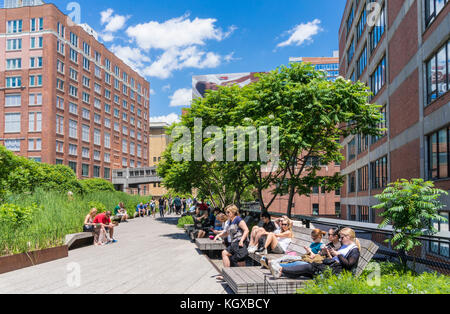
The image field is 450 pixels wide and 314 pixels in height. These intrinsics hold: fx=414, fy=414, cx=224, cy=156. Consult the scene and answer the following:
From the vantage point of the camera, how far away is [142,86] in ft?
328

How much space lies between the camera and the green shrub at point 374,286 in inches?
208

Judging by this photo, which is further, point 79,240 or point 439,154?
point 439,154

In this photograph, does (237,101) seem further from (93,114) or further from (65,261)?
(93,114)

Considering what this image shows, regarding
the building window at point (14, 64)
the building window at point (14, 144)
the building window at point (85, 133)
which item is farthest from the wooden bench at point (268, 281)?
the building window at point (85, 133)

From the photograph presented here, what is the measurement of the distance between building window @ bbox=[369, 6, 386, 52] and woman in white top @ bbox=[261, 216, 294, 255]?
20.1 meters

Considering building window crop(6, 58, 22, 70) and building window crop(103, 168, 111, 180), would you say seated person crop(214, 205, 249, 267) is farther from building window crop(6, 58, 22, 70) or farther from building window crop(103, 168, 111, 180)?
building window crop(103, 168, 111, 180)

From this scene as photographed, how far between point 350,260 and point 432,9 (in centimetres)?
1462

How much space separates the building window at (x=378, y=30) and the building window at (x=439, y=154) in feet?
35.6

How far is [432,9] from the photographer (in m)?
16.9

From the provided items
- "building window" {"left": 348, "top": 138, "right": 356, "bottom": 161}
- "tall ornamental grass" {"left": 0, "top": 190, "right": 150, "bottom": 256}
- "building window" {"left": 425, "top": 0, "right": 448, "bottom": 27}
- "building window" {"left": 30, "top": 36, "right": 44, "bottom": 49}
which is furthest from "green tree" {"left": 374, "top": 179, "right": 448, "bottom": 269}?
"building window" {"left": 30, "top": 36, "right": 44, "bottom": 49}

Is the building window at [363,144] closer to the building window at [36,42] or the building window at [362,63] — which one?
the building window at [362,63]

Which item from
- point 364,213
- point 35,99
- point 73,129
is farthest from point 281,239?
point 73,129

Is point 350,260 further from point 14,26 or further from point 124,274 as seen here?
point 14,26

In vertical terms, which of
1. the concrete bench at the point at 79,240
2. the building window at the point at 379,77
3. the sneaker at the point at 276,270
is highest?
the building window at the point at 379,77
